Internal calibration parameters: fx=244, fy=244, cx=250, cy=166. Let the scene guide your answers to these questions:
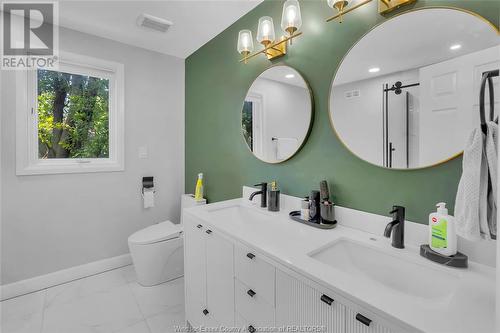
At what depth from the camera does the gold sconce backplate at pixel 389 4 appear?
105 cm

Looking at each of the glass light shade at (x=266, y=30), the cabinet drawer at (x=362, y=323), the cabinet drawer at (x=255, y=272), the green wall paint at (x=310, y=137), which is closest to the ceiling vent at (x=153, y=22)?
the green wall paint at (x=310, y=137)

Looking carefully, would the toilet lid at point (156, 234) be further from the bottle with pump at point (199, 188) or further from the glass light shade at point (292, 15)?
the glass light shade at point (292, 15)

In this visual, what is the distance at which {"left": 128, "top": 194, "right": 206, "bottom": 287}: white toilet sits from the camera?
82.2 inches

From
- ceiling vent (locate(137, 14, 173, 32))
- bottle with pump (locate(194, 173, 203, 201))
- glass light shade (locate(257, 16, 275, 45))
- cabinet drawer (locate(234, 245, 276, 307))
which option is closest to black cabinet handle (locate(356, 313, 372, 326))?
cabinet drawer (locate(234, 245, 276, 307))

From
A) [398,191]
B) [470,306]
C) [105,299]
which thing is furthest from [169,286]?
[470,306]

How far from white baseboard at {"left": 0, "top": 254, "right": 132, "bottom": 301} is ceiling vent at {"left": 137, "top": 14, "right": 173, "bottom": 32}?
87.8 inches

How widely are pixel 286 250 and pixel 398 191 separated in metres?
0.59

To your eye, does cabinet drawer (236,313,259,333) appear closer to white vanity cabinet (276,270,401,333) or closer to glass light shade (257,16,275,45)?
white vanity cabinet (276,270,401,333)

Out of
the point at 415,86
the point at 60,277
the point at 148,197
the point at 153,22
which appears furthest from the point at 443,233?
the point at 60,277

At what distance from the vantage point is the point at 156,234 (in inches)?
86.4

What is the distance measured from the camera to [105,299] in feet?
6.56

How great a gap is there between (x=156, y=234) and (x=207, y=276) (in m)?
1.02

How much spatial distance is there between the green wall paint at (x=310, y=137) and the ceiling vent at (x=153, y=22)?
0.45 m

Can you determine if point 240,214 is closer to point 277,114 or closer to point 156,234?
point 277,114
